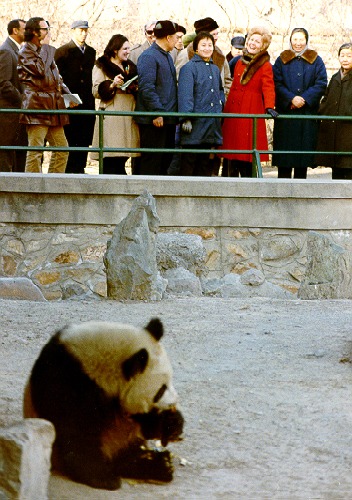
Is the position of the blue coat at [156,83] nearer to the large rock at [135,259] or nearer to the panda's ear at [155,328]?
the large rock at [135,259]

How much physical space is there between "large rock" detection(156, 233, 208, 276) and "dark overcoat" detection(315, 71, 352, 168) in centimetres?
194

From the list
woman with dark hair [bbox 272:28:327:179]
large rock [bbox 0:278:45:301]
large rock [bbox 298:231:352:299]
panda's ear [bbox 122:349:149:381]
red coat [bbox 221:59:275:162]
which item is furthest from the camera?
woman with dark hair [bbox 272:28:327:179]

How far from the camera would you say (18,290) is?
8.04m

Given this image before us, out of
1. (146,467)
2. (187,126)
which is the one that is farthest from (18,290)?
(146,467)

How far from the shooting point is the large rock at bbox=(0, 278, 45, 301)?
799 centimetres

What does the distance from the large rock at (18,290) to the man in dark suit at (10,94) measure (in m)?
2.80

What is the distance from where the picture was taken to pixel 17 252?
33.2ft

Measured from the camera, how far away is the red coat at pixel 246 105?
10.2 m

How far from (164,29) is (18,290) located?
328 centimetres

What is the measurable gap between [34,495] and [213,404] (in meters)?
1.65

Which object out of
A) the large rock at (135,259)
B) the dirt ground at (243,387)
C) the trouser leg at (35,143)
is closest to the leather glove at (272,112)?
the trouser leg at (35,143)

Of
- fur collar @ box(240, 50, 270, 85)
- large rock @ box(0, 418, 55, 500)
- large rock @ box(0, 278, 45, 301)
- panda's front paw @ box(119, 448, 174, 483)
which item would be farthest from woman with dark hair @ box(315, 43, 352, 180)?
large rock @ box(0, 418, 55, 500)

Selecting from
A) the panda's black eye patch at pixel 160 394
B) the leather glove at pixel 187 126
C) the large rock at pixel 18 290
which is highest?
the leather glove at pixel 187 126

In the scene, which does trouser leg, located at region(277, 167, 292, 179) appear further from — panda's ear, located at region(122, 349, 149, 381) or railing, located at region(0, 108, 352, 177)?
panda's ear, located at region(122, 349, 149, 381)
